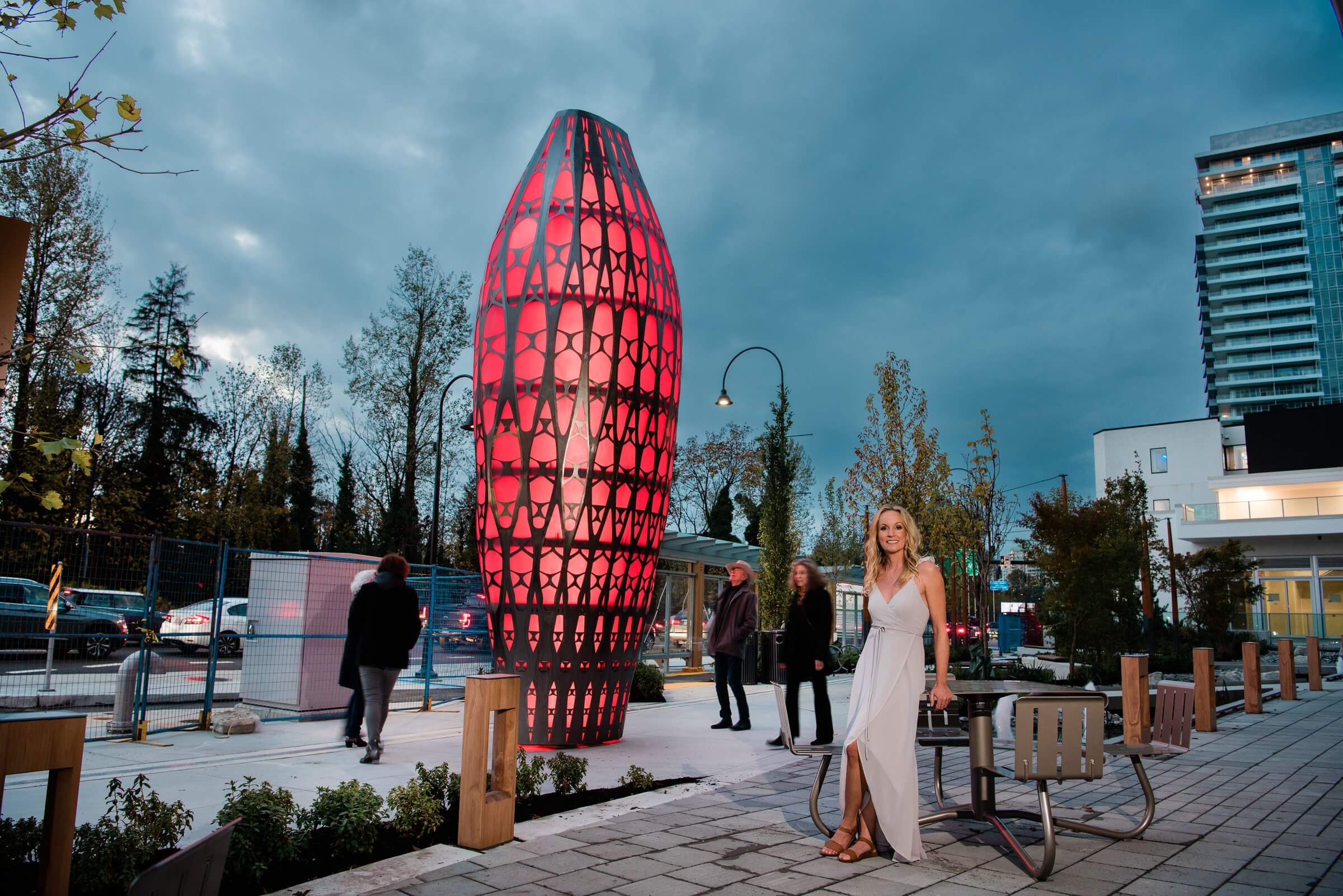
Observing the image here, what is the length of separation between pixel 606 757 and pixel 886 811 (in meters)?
3.71

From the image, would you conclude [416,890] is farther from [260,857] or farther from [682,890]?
[682,890]

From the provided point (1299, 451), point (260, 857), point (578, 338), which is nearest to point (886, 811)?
point (260, 857)

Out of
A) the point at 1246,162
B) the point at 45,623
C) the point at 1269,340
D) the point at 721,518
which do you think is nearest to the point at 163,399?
the point at 721,518

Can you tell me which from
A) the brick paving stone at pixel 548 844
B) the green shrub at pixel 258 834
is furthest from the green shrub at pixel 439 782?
the green shrub at pixel 258 834

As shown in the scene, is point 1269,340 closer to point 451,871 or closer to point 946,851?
point 946,851

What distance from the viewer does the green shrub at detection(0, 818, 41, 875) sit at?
3.62 meters

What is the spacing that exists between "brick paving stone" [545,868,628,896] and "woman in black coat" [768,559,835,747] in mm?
4217

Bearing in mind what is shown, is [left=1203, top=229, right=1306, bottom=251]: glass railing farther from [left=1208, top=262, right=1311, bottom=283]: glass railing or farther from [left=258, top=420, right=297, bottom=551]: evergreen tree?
[left=258, top=420, right=297, bottom=551]: evergreen tree

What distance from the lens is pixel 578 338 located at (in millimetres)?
8227

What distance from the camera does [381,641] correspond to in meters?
7.43

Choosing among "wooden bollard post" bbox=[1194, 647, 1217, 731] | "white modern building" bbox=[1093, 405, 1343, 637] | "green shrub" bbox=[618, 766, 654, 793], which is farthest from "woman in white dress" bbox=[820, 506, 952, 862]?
"white modern building" bbox=[1093, 405, 1343, 637]

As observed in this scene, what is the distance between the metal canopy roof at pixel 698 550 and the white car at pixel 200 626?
8631 mm

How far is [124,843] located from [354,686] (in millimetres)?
4199

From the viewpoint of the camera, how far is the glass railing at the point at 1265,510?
131 ft
